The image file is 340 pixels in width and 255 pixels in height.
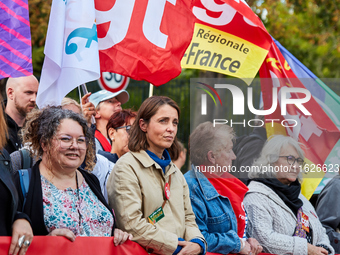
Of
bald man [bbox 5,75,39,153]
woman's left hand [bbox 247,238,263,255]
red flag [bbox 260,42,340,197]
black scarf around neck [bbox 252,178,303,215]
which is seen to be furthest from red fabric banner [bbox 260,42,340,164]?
bald man [bbox 5,75,39,153]

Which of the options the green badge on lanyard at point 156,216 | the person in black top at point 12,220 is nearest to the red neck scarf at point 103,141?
the green badge on lanyard at point 156,216

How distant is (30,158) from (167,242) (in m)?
1.20

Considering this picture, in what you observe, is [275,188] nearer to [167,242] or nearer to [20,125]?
[167,242]

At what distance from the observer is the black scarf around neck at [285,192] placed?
16.6 feet

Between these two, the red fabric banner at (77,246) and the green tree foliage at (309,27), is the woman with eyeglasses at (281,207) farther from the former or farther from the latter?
the green tree foliage at (309,27)

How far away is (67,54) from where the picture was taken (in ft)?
15.0

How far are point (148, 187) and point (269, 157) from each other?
66.5 inches

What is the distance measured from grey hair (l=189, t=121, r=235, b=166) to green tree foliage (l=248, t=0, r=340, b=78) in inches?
387

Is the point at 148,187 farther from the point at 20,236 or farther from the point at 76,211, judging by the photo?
the point at 20,236

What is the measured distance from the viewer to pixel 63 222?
137 inches

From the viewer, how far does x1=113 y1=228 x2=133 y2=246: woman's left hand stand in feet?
11.9

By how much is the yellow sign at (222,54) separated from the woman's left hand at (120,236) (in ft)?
9.90

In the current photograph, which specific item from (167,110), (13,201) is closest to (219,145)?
(167,110)

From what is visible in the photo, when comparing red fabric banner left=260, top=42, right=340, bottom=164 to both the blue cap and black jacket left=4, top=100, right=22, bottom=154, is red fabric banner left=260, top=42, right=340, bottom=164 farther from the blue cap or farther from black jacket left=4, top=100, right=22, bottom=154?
black jacket left=4, top=100, right=22, bottom=154
